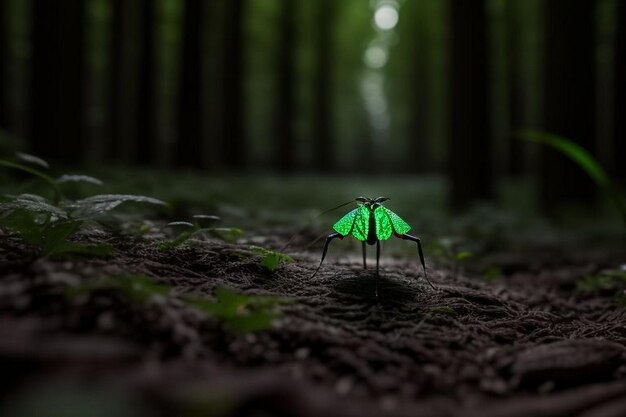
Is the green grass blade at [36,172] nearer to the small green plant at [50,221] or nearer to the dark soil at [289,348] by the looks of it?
the small green plant at [50,221]

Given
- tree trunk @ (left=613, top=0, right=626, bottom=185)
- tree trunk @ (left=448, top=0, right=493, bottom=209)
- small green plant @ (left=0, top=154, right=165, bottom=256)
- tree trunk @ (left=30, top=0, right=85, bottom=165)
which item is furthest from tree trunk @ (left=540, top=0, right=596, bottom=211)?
tree trunk @ (left=30, top=0, right=85, bottom=165)

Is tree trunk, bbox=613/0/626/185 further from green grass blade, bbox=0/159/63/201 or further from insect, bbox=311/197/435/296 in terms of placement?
green grass blade, bbox=0/159/63/201

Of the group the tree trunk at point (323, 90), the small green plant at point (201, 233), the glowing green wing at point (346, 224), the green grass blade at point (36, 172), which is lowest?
the small green plant at point (201, 233)

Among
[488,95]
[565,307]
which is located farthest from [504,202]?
[565,307]

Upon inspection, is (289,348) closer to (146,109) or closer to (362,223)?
(362,223)

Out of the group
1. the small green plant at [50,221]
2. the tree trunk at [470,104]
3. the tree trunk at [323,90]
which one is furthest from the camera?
the tree trunk at [323,90]

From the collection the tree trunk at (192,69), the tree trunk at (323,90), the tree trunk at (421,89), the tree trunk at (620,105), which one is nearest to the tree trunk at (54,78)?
the tree trunk at (192,69)

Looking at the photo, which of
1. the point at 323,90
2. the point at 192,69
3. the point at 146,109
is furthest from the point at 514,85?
the point at 146,109
